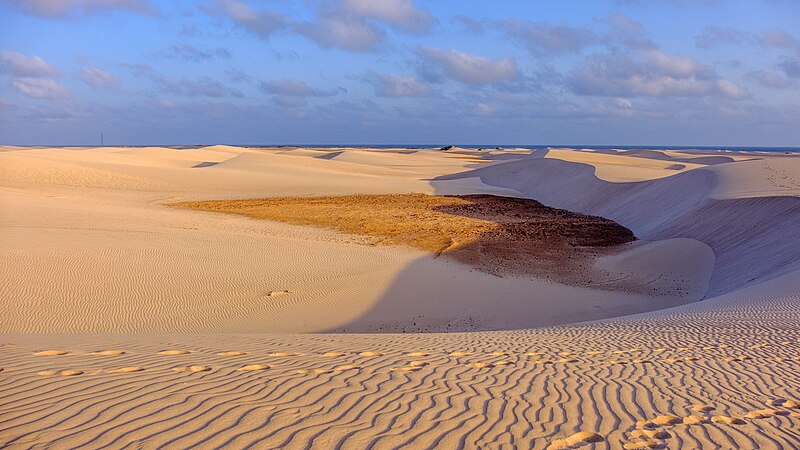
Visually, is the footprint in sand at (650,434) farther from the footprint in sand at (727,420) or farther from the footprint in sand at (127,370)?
the footprint in sand at (127,370)

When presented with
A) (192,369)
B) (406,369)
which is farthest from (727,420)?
(192,369)

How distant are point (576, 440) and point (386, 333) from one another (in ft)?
20.5

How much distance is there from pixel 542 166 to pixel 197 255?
32.7 metres

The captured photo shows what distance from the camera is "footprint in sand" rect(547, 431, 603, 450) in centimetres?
418

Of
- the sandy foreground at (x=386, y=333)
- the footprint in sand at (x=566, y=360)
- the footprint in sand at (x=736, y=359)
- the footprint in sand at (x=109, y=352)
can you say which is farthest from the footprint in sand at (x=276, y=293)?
the footprint in sand at (x=736, y=359)

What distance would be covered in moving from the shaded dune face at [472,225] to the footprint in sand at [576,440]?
11.4 metres

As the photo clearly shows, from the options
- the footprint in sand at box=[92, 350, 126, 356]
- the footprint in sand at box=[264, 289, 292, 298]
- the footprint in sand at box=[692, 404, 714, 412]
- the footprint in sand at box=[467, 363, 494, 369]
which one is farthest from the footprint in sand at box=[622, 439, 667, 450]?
the footprint in sand at box=[264, 289, 292, 298]

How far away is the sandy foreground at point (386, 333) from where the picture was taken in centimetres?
438

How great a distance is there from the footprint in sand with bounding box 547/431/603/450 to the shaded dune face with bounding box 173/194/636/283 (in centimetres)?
1139

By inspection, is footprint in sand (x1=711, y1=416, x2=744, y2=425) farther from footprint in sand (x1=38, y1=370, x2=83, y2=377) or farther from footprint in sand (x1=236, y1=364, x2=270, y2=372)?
footprint in sand (x1=38, y1=370, x2=83, y2=377)

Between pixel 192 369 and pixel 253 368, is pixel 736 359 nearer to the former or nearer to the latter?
pixel 253 368

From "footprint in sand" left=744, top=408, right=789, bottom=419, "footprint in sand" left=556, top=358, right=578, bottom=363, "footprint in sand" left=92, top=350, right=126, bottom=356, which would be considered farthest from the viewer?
"footprint in sand" left=556, top=358, right=578, bottom=363

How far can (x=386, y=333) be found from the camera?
10367 millimetres

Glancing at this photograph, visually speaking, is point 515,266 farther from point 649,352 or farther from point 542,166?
point 542,166
